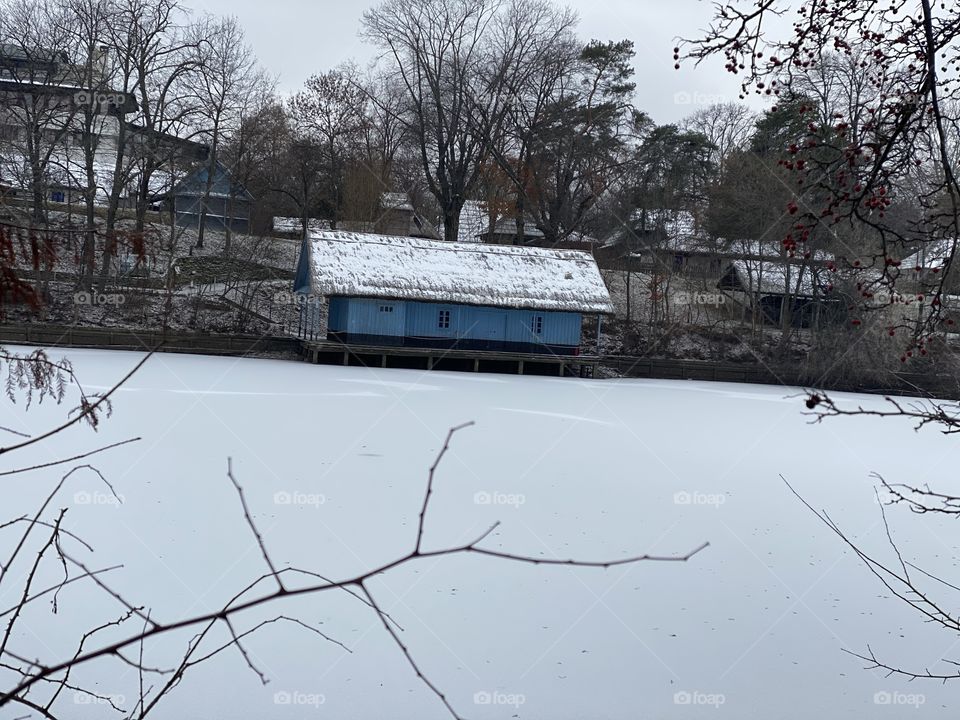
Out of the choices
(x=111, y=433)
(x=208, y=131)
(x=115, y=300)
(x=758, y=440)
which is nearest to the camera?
(x=111, y=433)

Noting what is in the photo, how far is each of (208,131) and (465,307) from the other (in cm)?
1002

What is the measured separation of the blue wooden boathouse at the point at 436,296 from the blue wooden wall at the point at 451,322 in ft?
0.09

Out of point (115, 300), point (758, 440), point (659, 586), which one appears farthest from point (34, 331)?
point (659, 586)

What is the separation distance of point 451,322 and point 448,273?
158 centimetres

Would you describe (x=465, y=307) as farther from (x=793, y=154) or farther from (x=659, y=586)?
(x=793, y=154)

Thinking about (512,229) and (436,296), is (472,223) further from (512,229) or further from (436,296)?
(436,296)

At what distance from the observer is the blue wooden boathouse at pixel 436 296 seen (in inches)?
1047

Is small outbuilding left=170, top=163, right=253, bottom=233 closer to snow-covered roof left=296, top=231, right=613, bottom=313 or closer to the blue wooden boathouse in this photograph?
snow-covered roof left=296, top=231, right=613, bottom=313

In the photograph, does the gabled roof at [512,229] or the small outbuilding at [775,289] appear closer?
the small outbuilding at [775,289]

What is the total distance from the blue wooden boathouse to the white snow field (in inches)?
493

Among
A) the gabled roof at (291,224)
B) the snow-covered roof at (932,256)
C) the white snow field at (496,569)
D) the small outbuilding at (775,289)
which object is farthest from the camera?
the gabled roof at (291,224)

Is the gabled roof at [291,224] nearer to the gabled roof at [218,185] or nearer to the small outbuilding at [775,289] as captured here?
the gabled roof at [218,185]

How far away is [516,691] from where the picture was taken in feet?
16.9

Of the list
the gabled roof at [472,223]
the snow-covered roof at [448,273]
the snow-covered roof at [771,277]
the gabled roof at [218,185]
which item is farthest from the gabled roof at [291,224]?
the snow-covered roof at [771,277]
